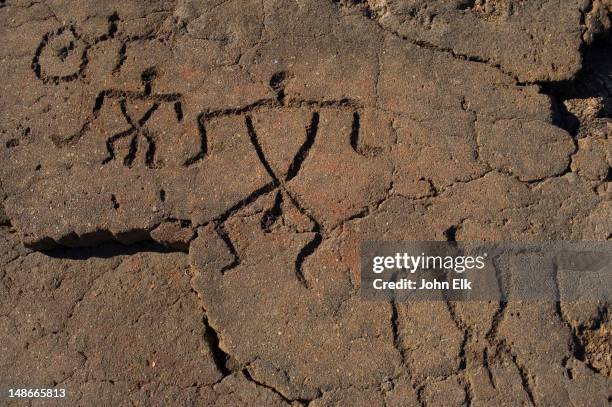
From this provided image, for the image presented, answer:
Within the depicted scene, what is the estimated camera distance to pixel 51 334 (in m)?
2.57

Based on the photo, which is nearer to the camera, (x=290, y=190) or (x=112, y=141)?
(x=290, y=190)

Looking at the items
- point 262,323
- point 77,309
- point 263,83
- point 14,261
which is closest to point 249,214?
point 262,323

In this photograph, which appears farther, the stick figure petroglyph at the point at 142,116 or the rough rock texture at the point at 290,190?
the stick figure petroglyph at the point at 142,116

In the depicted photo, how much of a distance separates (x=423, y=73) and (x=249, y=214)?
37.6 inches

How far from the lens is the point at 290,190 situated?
2.53 m

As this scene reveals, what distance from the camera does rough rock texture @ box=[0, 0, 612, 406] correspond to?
7.57 feet

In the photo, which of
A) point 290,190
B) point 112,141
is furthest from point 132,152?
point 290,190

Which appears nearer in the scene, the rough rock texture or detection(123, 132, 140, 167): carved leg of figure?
the rough rock texture

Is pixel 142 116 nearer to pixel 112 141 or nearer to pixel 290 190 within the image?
pixel 112 141

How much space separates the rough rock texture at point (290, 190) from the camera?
2309mm

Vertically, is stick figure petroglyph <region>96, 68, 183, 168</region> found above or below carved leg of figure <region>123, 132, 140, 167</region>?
above

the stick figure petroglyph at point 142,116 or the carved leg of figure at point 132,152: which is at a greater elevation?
the stick figure petroglyph at point 142,116

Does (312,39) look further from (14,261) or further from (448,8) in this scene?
(14,261)

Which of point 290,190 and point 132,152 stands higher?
point 132,152
